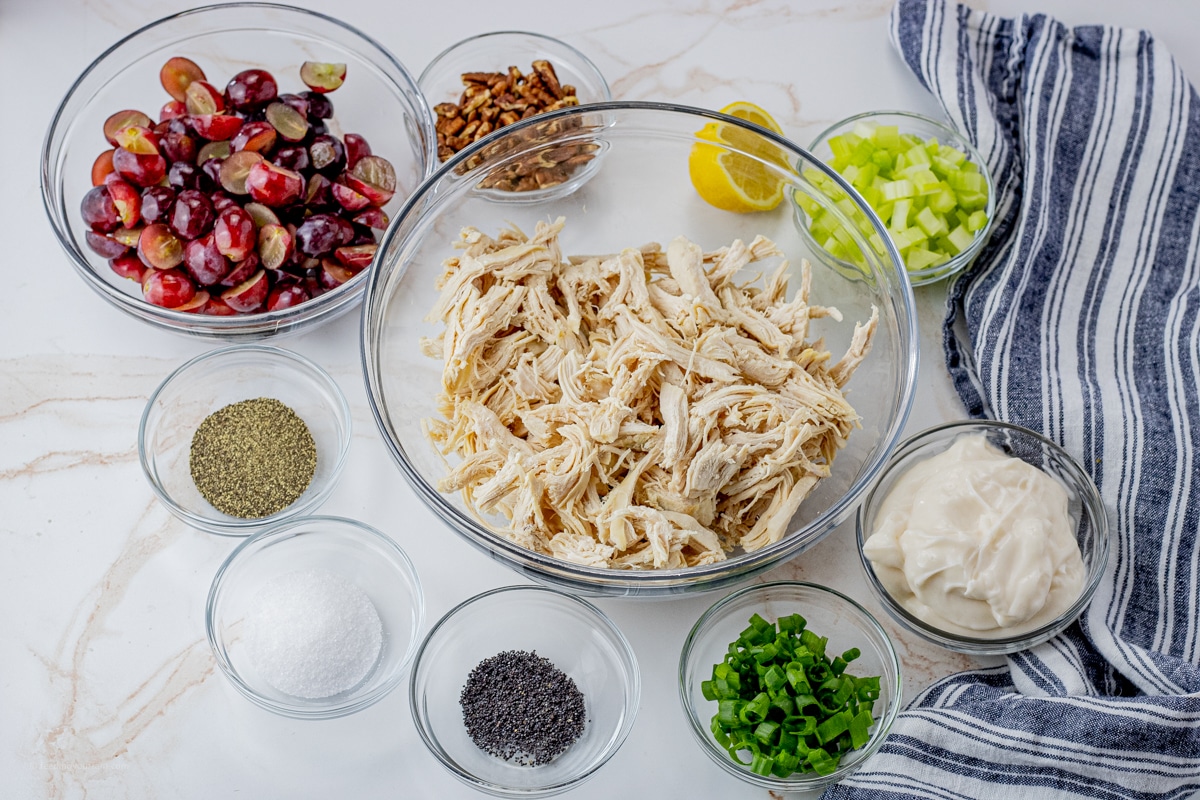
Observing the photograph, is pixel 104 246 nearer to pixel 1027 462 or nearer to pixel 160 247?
pixel 160 247

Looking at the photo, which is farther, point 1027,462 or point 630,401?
point 1027,462

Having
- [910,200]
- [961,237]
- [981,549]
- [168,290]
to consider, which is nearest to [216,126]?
[168,290]

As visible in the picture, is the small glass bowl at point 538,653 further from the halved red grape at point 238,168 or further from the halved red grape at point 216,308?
the halved red grape at point 238,168

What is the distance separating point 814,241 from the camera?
241 centimetres

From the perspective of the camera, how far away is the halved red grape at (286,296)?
7.43 feet

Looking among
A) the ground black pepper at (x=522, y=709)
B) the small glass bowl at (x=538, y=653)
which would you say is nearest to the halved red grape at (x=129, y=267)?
the small glass bowl at (x=538, y=653)

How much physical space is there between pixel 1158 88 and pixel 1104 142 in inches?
8.1

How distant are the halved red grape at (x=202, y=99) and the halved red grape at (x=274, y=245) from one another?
1.21 feet

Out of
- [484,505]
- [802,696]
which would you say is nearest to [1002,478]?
[802,696]

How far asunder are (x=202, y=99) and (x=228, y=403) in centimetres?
71

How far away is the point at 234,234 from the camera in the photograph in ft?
7.25

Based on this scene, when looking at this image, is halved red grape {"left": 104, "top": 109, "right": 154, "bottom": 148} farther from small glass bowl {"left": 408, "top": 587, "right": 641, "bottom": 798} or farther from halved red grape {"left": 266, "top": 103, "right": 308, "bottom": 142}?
small glass bowl {"left": 408, "top": 587, "right": 641, "bottom": 798}

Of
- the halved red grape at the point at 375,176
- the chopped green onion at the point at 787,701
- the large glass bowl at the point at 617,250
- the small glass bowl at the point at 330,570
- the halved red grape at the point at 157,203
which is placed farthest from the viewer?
the halved red grape at the point at 375,176

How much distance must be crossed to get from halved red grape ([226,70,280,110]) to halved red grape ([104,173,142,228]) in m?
0.31
